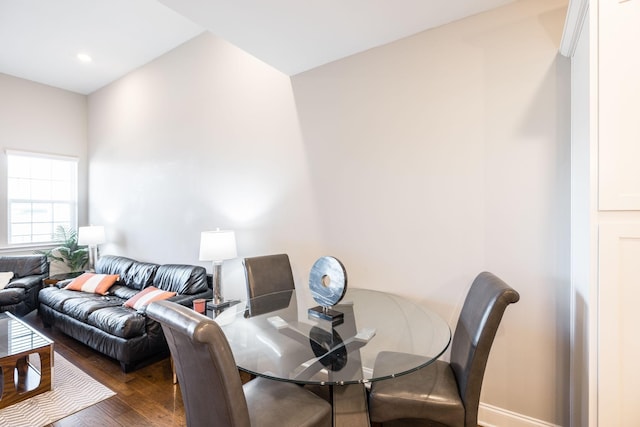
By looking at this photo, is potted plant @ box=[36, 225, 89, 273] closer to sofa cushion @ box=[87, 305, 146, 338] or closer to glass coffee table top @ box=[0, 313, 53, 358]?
glass coffee table top @ box=[0, 313, 53, 358]

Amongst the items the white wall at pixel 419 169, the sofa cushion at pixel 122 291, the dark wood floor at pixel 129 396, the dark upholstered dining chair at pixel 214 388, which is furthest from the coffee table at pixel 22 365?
the dark upholstered dining chair at pixel 214 388

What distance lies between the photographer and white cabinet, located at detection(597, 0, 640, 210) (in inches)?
51.7

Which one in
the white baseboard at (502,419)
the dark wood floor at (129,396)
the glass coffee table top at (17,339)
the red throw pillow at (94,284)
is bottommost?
the dark wood floor at (129,396)

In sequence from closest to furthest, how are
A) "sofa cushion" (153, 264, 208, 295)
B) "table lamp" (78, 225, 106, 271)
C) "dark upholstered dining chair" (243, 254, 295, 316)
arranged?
"dark upholstered dining chair" (243, 254, 295, 316) < "sofa cushion" (153, 264, 208, 295) < "table lamp" (78, 225, 106, 271)

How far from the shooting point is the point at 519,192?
6.63 ft

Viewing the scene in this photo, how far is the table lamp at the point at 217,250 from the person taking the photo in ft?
9.80

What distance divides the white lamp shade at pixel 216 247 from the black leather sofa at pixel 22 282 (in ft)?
8.84

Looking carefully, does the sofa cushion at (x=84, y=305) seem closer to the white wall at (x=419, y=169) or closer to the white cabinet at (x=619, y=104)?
the white wall at (x=419, y=169)

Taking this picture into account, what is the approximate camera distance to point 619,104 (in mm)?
1337

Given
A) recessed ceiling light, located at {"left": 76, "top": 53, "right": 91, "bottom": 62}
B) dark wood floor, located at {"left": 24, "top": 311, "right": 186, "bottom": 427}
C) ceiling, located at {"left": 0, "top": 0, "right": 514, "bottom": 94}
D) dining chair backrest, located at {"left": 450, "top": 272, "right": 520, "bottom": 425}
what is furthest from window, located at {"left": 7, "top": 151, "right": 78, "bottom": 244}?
dining chair backrest, located at {"left": 450, "top": 272, "right": 520, "bottom": 425}

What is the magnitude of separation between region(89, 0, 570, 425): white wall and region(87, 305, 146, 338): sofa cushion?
0.94m

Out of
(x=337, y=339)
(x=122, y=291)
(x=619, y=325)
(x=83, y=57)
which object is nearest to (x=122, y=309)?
(x=122, y=291)

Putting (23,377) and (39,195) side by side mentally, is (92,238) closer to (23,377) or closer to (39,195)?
(39,195)

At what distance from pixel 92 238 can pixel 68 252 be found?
69cm
